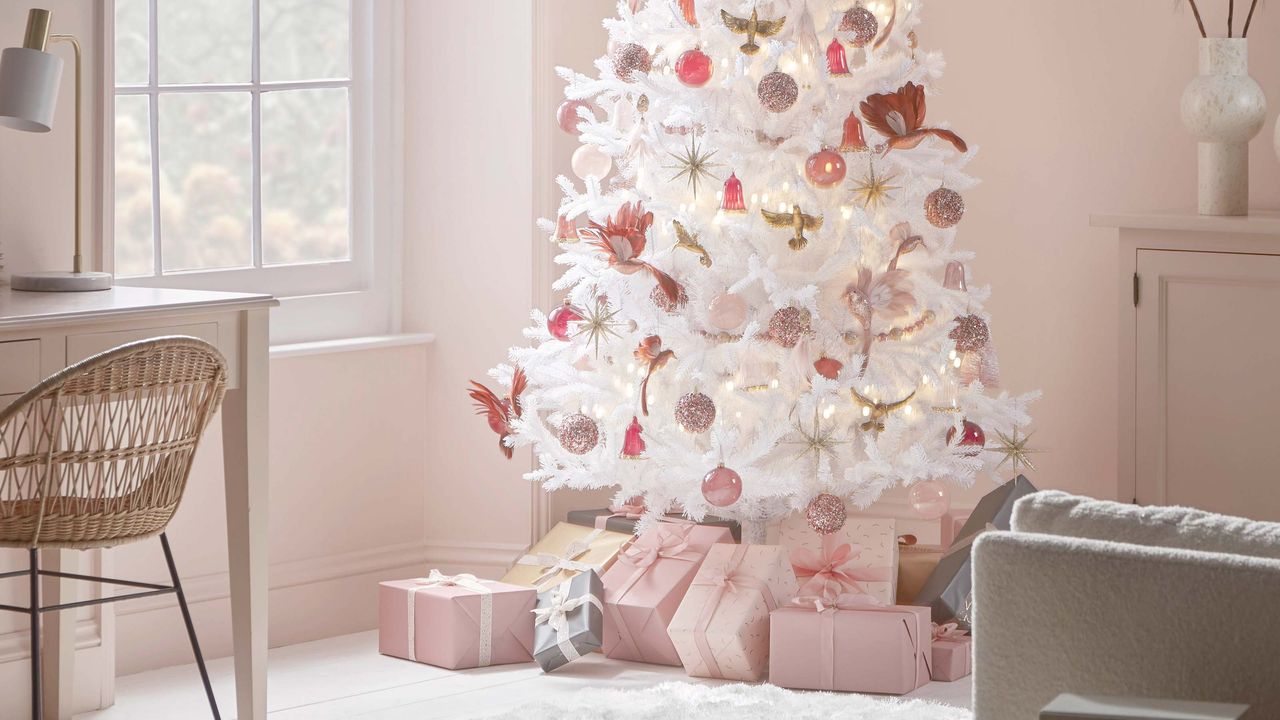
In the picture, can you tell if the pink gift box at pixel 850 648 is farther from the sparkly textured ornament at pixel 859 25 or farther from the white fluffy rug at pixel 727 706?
the sparkly textured ornament at pixel 859 25

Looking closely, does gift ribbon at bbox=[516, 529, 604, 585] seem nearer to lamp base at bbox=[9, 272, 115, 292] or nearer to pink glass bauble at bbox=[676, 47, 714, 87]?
pink glass bauble at bbox=[676, 47, 714, 87]

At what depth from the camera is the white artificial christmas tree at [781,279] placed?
3.35m

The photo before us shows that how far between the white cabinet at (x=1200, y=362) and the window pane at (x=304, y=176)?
2015mm

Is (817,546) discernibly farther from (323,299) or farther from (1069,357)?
(323,299)

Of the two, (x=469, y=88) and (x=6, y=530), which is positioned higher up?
(x=469, y=88)

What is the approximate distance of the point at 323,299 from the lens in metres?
3.97

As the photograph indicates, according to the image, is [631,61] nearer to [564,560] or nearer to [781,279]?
[781,279]

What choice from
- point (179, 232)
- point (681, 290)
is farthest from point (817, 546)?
point (179, 232)

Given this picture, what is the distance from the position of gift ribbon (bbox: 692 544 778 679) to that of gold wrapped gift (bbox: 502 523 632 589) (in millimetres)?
329

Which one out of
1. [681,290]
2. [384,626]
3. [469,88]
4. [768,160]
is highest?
[469,88]

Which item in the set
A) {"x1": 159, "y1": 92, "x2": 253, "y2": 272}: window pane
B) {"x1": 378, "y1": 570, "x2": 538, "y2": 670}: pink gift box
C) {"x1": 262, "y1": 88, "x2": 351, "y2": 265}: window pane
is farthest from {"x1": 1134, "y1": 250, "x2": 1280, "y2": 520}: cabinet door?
{"x1": 159, "y1": 92, "x2": 253, "y2": 272}: window pane

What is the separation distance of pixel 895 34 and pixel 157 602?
2249 mm

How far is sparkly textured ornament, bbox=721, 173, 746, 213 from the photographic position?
3.39 metres

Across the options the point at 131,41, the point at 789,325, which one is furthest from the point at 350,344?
the point at 789,325
